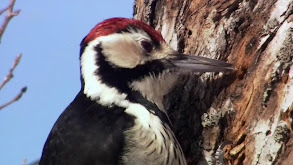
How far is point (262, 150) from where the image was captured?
3188 millimetres

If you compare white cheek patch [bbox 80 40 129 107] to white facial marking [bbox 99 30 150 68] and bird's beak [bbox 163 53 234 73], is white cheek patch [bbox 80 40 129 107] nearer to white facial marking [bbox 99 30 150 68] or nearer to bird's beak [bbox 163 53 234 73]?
white facial marking [bbox 99 30 150 68]

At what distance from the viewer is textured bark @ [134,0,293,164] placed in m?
3.20

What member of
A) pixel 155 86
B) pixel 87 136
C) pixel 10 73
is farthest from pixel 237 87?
pixel 10 73

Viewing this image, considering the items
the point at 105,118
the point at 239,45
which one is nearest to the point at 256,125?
the point at 239,45

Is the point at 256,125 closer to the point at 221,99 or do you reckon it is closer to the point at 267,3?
the point at 221,99

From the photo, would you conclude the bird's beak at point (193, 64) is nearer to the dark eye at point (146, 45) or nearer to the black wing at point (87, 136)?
the dark eye at point (146, 45)

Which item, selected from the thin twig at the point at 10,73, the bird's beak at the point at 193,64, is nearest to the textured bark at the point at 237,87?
the bird's beak at the point at 193,64

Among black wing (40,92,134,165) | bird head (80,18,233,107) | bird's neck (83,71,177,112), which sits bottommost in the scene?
black wing (40,92,134,165)

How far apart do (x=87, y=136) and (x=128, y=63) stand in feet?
1.60

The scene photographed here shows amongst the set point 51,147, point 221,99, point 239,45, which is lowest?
point 51,147

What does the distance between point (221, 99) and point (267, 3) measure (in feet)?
1.70

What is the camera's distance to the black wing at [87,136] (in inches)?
119

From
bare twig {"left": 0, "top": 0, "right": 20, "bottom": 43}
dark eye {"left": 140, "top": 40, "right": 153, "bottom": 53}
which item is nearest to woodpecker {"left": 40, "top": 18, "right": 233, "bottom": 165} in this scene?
dark eye {"left": 140, "top": 40, "right": 153, "bottom": 53}

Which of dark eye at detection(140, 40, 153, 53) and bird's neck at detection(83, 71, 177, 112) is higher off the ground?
dark eye at detection(140, 40, 153, 53)
